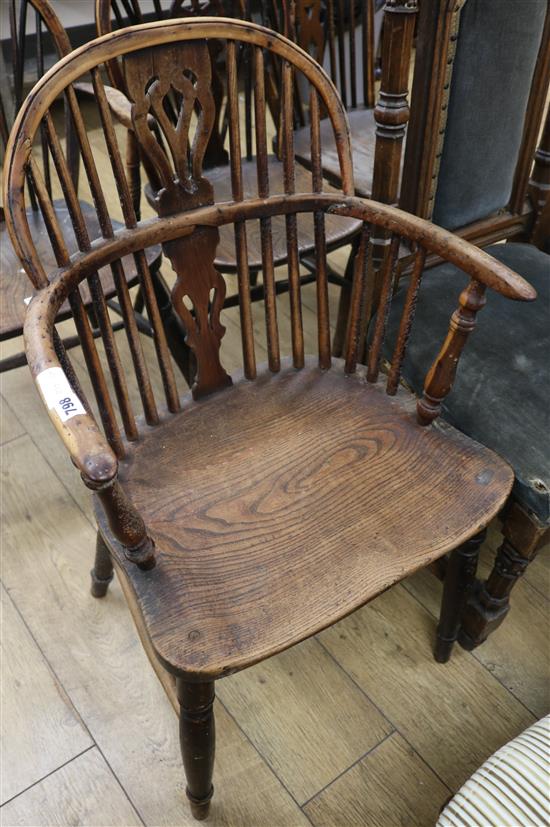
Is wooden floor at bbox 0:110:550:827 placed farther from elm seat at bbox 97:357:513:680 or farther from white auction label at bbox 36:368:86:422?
white auction label at bbox 36:368:86:422

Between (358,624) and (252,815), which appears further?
(358,624)

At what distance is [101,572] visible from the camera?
4.38 feet

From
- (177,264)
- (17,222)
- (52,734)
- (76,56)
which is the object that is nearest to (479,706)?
(52,734)

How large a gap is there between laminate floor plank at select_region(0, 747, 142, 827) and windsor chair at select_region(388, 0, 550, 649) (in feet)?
2.22

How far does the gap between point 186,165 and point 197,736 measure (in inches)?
30.7

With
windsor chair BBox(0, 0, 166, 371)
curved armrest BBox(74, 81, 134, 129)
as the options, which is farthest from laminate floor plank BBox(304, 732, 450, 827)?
curved armrest BBox(74, 81, 134, 129)

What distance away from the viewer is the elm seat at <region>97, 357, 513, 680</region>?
826 mm

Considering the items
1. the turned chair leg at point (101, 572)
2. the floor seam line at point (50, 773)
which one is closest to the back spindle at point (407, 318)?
the turned chair leg at point (101, 572)

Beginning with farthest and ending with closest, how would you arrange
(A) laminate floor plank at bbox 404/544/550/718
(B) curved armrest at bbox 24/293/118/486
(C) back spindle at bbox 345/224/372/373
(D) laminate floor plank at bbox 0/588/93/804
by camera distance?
(A) laminate floor plank at bbox 404/544/550/718 < (D) laminate floor plank at bbox 0/588/93/804 < (C) back spindle at bbox 345/224/372/373 < (B) curved armrest at bbox 24/293/118/486

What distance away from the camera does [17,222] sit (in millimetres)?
827

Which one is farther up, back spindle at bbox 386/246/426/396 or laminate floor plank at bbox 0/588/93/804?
back spindle at bbox 386/246/426/396

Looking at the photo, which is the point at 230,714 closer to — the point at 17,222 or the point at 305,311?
the point at 17,222

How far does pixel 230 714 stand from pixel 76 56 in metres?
1.06

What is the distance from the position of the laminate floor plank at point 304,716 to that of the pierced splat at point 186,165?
0.56 meters
